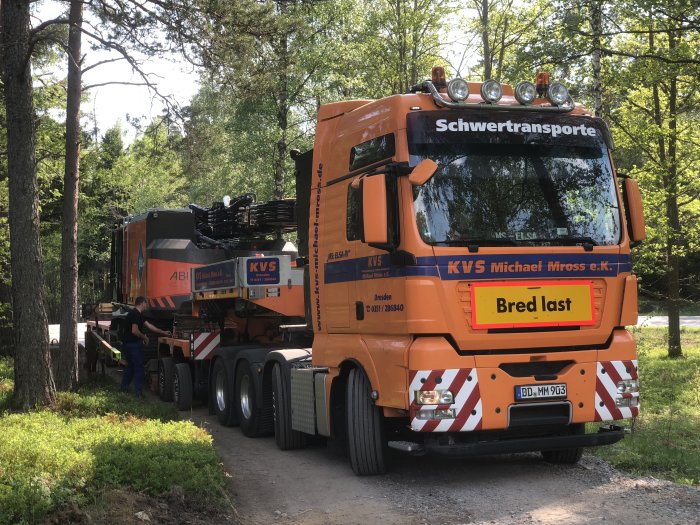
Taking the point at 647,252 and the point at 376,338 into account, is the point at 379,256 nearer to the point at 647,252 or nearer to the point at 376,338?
the point at 376,338

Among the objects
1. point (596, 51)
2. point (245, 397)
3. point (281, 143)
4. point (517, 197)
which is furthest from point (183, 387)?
point (281, 143)

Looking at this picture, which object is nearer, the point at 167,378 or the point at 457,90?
the point at 457,90

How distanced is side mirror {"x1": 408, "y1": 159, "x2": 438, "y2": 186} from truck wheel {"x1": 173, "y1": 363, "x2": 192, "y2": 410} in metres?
7.84

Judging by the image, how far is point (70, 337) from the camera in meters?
14.3

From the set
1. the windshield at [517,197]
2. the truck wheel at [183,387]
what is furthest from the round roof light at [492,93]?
the truck wheel at [183,387]

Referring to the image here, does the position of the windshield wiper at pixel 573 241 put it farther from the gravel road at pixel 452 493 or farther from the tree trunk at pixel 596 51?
the tree trunk at pixel 596 51

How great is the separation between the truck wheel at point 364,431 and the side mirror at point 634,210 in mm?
2978

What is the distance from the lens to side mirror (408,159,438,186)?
686 cm

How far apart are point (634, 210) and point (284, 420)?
15.6 feet

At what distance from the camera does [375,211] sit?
22.2ft

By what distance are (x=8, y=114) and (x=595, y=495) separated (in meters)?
9.01

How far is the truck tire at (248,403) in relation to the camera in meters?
10.4

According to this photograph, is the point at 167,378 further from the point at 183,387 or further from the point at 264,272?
the point at 264,272

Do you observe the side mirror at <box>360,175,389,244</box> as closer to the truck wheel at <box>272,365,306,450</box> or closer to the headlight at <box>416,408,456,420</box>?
the headlight at <box>416,408,456,420</box>
